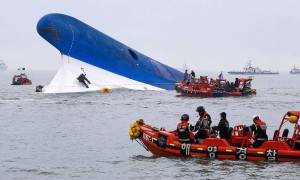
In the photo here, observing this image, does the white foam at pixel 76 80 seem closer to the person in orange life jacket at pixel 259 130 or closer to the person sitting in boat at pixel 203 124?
the person sitting in boat at pixel 203 124

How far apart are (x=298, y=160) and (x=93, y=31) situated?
59.1 metres

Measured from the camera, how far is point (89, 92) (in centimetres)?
7088

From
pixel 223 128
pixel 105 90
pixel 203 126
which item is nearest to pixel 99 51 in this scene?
pixel 105 90

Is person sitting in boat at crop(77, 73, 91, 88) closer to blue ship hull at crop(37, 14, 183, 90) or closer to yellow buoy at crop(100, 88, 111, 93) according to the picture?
blue ship hull at crop(37, 14, 183, 90)

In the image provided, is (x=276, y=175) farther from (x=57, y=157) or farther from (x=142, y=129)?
(x=57, y=157)

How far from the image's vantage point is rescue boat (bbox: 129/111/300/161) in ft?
→ 69.8

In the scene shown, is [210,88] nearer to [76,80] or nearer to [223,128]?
[76,80]

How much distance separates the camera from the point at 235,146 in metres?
22.4

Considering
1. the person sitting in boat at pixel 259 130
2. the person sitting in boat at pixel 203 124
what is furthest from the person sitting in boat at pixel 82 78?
the person sitting in boat at pixel 259 130

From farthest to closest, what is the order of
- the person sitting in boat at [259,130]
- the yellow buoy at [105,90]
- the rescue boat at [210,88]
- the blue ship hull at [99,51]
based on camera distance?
1. the yellow buoy at [105,90]
2. the blue ship hull at [99,51]
3. the rescue boat at [210,88]
4. the person sitting in boat at [259,130]

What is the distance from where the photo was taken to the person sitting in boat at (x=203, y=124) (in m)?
22.3

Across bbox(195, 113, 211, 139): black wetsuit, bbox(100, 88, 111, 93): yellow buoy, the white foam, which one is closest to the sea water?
bbox(195, 113, 211, 139): black wetsuit

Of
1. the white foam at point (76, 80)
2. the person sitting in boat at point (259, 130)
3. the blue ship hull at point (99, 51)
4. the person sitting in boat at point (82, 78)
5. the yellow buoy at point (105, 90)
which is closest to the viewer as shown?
the person sitting in boat at point (259, 130)

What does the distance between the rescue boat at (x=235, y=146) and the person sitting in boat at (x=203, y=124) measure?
0.54 m
